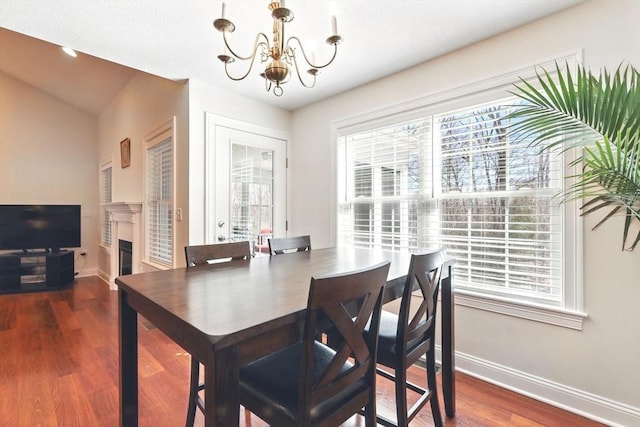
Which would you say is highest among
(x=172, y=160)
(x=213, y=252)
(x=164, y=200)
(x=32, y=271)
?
(x=172, y=160)

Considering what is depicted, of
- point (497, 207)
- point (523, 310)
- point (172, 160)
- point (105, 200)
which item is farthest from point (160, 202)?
point (523, 310)

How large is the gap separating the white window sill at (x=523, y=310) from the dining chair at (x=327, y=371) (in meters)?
1.37

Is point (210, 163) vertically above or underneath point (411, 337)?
above

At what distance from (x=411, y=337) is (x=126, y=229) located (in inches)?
170

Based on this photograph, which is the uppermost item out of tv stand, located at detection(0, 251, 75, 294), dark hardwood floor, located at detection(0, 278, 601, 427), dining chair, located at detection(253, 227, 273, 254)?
dining chair, located at detection(253, 227, 273, 254)

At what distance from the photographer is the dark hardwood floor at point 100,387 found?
Result: 68.9 inches

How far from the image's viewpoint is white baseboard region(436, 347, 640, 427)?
168 cm

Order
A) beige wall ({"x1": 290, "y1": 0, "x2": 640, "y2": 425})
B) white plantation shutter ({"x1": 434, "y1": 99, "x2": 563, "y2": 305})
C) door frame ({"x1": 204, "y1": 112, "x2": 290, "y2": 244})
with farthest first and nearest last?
1. door frame ({"x1": 204, "y1": 112, "x2": 290, "y2": 244})
2. white plantation shutter ({"x1": 434, "y1": 99, "x2": 563, "y2": 305})
3. beige wall ({"x1": 290, "y1": 0, "x2": 640, "y2": 425})

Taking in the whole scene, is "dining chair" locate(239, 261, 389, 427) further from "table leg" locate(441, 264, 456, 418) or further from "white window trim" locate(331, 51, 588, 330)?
"white window trim" locate(331, 51, 588, 330)

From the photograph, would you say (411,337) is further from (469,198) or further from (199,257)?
(469,198)

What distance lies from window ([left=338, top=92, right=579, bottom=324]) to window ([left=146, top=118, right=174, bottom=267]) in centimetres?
196

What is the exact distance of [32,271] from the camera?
4652 mm

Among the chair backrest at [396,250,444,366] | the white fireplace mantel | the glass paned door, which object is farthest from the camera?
the white fireplace mantel

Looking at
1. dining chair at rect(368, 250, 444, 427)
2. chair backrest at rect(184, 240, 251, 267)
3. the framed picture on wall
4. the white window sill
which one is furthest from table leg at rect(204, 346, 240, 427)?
the framed picture on wall
